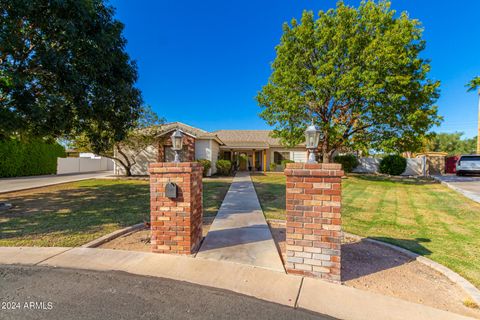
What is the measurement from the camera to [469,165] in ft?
56.5

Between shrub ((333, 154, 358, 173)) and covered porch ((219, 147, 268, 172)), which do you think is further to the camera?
covered porch ((219, 147, 268, 172))

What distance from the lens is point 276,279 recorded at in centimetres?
297

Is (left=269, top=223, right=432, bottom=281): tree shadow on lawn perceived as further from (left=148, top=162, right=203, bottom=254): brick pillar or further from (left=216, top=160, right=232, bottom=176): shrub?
(left=216, top=160, right=232, bottom=176): shrub

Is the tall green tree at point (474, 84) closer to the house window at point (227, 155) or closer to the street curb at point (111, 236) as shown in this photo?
the house window at point (227, 155)

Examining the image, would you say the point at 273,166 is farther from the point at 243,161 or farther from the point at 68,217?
the point at 68,217

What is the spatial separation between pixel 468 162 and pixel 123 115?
24.3 meters

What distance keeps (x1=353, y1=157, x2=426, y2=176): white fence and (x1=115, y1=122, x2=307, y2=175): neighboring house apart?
599 centimetres

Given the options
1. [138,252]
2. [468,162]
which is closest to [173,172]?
[138,252]

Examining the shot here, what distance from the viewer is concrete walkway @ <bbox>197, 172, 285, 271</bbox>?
3.54 metres

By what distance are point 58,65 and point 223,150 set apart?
57.8 ft

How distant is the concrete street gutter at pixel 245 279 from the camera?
7.80 ft

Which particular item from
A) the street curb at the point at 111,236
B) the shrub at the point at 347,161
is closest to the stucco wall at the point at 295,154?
the shrub at the point at 347,161

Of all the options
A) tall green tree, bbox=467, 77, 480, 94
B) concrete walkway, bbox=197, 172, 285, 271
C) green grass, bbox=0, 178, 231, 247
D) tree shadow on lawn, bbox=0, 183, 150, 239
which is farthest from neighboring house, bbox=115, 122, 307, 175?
tall green tree, bbox=467, 77, 480, 94

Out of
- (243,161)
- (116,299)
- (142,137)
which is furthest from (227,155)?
(116,299)
